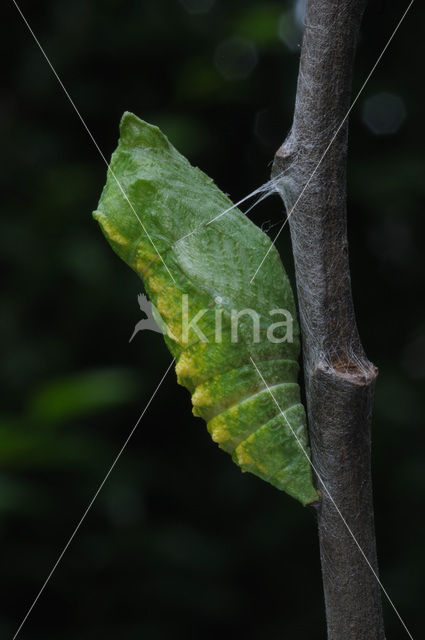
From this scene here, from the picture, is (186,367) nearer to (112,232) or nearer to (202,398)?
(202,398)

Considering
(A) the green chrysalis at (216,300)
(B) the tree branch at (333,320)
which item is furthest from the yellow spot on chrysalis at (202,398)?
(B) the tree branch at (333,320)

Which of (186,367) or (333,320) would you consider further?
(186,367)

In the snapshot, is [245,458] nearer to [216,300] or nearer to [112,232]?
[216,300]

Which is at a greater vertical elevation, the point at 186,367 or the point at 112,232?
the point at 112,232

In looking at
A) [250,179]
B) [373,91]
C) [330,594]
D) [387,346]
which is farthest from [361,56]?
[330,594]

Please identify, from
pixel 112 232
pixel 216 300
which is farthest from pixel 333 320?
pixel 112 232

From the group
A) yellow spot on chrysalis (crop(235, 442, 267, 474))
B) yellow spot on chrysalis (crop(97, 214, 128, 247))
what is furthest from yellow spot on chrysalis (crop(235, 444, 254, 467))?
yellow spot on chrysalis (crop(97, 214, 128, 247))

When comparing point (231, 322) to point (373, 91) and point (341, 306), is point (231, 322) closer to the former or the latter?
point (341, 306)
